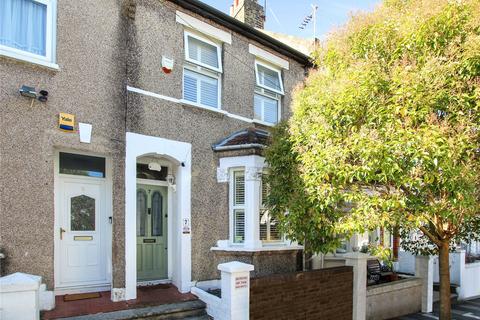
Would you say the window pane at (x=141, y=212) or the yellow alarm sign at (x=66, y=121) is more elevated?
the yellow alarm sign at (x=66, y=121)

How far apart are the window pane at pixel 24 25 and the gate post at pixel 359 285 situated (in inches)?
271

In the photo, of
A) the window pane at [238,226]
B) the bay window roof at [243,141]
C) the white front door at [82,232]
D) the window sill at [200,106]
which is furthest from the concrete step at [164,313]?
the window sill at [200,106]

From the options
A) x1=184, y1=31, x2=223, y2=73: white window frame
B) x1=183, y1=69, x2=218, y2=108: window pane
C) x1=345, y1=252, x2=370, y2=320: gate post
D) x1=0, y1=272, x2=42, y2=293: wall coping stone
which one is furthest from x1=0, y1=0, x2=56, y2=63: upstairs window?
x1=345, y1=252, x2=370, y2=320: gate post

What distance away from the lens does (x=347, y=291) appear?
7.52 metres

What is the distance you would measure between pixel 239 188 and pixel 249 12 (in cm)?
601

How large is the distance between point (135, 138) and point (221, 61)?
286 centimetres

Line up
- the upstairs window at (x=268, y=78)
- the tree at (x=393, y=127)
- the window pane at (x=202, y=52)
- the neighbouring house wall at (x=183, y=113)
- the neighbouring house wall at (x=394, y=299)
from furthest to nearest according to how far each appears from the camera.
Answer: the upstairs window at (x=268, y=78), the neighbouring house wall at (x=394, y=299), the window pane at (x=202, y=52), the neighbouring house wall at (x=183, y=113), the tree at (x=393, y=127)

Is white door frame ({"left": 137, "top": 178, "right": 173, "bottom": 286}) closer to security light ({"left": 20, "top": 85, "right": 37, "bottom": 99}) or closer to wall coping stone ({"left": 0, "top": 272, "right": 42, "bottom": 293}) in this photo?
security light ({"left": 20, "top": 85, "right": 37, "bottom": 99})

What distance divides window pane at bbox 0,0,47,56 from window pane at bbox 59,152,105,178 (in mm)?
1833

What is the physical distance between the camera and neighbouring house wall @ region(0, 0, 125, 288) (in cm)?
546

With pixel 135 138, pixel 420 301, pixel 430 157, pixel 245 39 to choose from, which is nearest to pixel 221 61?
pixel 245 39

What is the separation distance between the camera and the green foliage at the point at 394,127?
16.0ft

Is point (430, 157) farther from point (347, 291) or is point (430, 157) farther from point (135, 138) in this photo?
point (135, 138)

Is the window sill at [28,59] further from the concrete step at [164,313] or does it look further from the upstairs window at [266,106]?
the upstairs window at [266,106]
